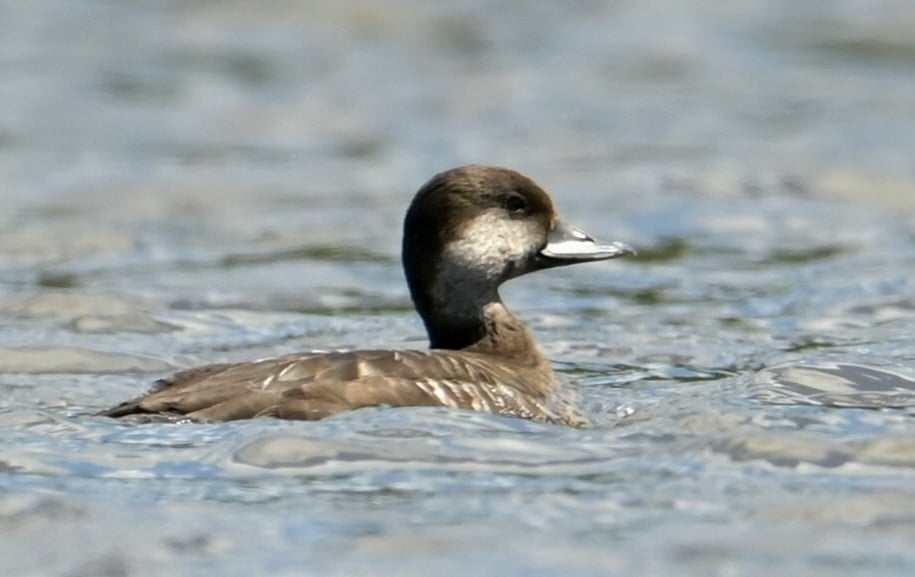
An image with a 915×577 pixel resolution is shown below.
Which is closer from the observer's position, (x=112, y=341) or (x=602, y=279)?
(x=112, y=341)

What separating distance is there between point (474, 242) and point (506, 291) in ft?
16.4

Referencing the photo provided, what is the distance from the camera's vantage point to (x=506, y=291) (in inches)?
611

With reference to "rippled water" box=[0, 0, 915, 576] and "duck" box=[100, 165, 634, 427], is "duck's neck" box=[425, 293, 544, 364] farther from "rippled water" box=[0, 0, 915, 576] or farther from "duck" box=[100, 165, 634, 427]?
"rippled water" box=[0, 0, 915, 576]

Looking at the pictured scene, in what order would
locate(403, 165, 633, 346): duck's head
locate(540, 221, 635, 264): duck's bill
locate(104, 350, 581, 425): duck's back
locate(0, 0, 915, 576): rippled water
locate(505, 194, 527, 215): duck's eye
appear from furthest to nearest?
locate(540, 221, 635, 264): duck's bill < locate(505, 194, 527, 215): duck's eye < locate(403, 165, 633, 346): duck's head < locate(104, 350, 581, 425): duck's back < locate(0, 0, 915, 576): rippled water

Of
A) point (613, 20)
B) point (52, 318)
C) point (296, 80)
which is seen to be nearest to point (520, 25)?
point (613, 20)

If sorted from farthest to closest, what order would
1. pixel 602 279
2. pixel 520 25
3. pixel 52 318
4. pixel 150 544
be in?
→ 1. pixel 520 25
2. pixel 602 279
3. pixel 52 318
4. pixel 150 544

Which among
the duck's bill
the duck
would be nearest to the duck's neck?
the duck

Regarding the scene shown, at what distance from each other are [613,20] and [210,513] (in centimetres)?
1934

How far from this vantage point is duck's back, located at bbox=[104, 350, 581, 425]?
9.14 metres

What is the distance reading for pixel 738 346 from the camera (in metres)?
12.8

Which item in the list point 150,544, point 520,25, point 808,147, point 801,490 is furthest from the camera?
point 520,25

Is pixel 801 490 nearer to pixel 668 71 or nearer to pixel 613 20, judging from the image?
pixel 668 71

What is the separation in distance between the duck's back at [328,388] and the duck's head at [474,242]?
72 centimetres

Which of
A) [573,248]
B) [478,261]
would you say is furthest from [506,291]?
[478,261]
